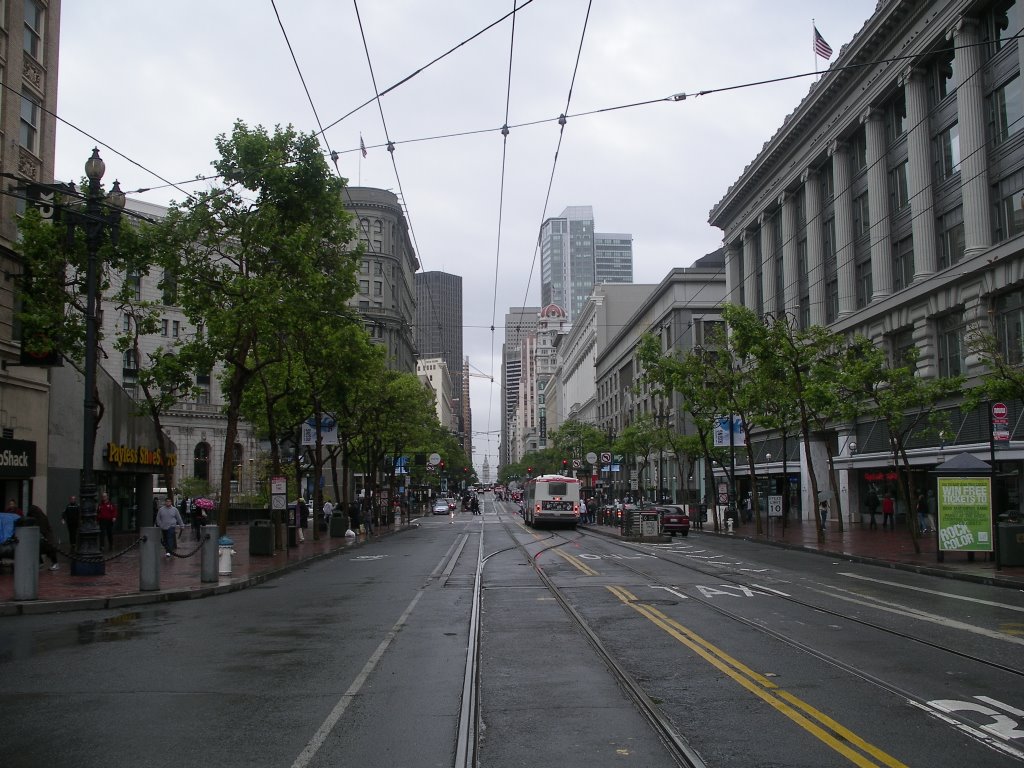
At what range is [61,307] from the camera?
2827 centimetres

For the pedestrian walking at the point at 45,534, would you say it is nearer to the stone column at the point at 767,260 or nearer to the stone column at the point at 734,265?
the stone column at the point at 767,260

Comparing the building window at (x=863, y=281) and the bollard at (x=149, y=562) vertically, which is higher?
the building window at (x=863, y=281)

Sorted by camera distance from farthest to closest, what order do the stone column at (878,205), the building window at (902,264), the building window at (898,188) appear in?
the stone column at (878,205) < the building window at (898,188) < the building window at (902,264)

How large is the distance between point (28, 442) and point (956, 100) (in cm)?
3719

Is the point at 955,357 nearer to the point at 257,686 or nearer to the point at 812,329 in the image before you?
the point at 812,329

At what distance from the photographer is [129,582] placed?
69.1 feet

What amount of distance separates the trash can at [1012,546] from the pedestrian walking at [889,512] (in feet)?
68.4

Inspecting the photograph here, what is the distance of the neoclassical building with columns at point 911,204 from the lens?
3606 cm

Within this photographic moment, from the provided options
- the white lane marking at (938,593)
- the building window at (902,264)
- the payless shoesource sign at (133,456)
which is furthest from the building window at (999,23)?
the payless shoesource sign at (133,456)

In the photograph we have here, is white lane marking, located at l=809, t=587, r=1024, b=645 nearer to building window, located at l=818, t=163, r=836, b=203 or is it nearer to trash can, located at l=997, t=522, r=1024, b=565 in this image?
Answer: trash can, located at l=997, t=522, r=1024, b=565

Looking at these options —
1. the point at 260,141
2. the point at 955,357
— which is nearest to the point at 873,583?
the point at 260,141

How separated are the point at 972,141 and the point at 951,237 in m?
4.29

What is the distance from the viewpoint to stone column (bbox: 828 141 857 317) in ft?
161

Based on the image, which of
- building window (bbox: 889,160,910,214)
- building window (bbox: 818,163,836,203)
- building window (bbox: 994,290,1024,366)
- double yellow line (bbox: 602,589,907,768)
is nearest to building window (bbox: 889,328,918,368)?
building window (bbox: 889,160,910,214)
